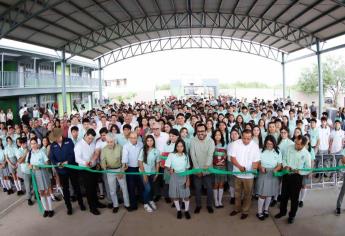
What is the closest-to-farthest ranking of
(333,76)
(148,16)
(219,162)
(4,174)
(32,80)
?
(219,162), (4,174), (148,16), (32,80), (333,76)

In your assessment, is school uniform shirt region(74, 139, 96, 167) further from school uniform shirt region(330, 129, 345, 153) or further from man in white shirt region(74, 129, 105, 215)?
school uniform shirt region(330, 129, 345, 153)

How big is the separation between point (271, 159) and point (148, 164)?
Answer: 2065 millimetres

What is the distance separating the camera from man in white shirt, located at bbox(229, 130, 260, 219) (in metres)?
4.50

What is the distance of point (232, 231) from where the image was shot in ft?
14.1

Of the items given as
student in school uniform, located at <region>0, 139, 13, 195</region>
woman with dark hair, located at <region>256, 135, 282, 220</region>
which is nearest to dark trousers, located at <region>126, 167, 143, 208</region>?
woman with dark hair, located at <region>256, 135, 282, 220</region>

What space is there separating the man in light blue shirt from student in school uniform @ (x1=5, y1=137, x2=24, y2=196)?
9.08ft

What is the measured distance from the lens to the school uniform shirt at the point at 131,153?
493 cm

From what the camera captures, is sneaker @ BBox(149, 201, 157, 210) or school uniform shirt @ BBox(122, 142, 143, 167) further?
sneaker @ BBox(149, 201, 157, 210)

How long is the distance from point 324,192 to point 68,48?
1590 cm

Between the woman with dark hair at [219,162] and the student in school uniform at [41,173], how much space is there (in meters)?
2.96

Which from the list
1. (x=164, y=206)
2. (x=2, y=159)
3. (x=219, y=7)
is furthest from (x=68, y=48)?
(x=164, y=206)

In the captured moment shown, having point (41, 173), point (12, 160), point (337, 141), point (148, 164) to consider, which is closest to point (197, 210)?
point (148, 164)

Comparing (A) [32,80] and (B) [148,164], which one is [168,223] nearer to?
(B) [148,164]

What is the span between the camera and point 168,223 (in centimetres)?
461
